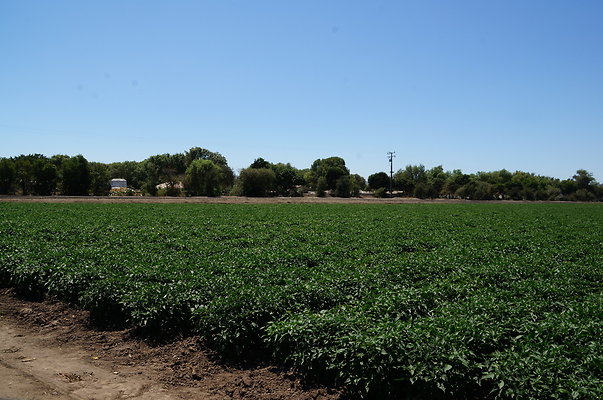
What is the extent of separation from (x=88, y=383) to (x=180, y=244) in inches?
378

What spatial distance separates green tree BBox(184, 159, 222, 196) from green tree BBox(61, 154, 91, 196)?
19510 millimetres

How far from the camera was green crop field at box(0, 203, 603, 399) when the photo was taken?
544 cm

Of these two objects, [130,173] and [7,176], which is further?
[130,173]

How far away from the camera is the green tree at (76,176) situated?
241ft

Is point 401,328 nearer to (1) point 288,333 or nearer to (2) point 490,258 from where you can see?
(1) point 288,333

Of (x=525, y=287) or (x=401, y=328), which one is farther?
(x=525, y=287)

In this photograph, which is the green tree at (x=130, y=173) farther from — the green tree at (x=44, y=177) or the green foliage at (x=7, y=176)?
the green foliage at (x=7, y=176)

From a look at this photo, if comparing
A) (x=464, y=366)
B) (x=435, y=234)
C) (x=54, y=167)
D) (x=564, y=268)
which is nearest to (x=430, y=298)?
(x=464, y=366)

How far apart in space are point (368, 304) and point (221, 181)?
92624mm

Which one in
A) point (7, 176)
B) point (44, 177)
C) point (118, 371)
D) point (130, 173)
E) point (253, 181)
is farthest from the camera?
point (130, 173)

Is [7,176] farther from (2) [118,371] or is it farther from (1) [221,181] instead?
(2) [118,371]

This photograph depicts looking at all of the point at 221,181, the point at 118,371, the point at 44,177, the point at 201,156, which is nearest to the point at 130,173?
the point at 201,156

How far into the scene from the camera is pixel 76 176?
7394cm

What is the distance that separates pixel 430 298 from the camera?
8.95 m
